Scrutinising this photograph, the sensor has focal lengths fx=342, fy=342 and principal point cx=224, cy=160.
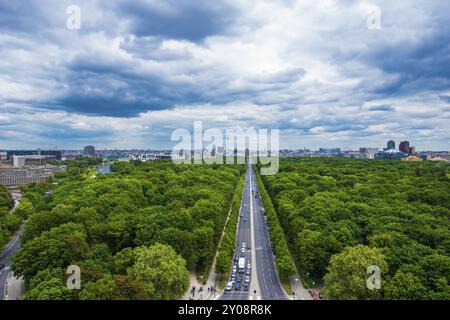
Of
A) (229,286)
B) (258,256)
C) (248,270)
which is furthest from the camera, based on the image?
(258,256)

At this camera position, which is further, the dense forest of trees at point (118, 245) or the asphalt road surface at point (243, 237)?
the asphalt road surface at point (243, 237)

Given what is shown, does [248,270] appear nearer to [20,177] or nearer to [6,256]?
[6,256]

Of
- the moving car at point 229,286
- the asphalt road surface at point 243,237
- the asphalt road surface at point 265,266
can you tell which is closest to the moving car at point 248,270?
the asphalt road surface at point 265,266

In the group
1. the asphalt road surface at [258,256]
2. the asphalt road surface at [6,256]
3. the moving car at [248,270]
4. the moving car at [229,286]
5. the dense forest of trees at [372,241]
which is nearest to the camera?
the dense forest of trees at [372,241]

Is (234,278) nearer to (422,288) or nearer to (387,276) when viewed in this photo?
(387,276)

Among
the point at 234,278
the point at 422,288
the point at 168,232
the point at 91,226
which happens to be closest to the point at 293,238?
the point at 234,278

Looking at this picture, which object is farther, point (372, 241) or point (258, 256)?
point (258, 256)

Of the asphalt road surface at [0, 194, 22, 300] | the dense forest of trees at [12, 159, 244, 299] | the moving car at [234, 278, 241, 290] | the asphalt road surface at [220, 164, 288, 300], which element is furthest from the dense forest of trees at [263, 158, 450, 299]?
the asphalt road surface at [0, 194, 22, 300]

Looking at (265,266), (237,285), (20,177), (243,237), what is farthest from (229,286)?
(20,177)

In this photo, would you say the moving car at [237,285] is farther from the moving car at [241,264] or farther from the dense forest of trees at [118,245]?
the dense forest of trees at [118,245]
